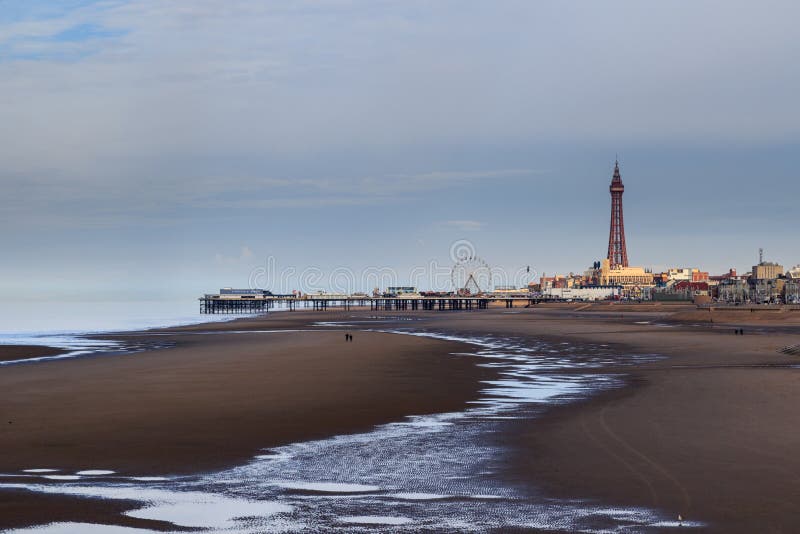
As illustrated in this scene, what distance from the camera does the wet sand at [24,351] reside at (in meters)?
43.4

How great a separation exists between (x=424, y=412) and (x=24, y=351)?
33108 millimetres

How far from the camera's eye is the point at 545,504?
12.2 meters

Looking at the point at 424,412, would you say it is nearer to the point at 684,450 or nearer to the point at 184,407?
the point at 184,407

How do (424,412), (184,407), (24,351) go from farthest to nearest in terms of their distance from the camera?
(24,351)
(184,407)
(424,412)

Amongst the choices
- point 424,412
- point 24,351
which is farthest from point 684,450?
point 24,351

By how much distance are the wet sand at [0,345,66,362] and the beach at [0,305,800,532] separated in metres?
4.99

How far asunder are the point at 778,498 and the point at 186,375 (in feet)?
78.7

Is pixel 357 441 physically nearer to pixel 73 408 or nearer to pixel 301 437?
pixel 301 437

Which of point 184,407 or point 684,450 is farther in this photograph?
point 184,407

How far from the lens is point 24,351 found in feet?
157

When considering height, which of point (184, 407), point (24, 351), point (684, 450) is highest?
point (24, 351)

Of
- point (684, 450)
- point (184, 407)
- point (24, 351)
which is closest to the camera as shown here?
point (684, 450)

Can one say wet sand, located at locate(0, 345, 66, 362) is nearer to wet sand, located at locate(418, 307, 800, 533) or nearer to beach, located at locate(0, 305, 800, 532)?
beach, located at locate(0, 305, 800, 532)

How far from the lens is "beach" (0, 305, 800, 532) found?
505 inches
